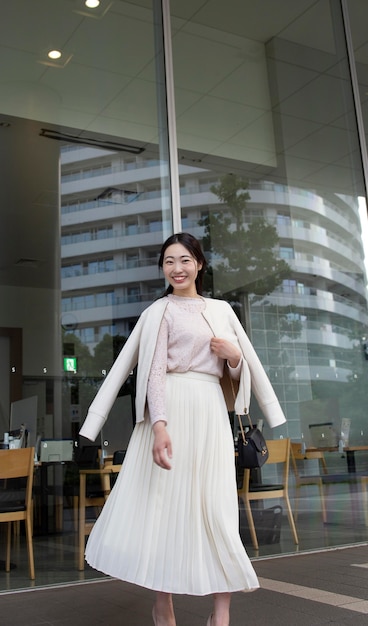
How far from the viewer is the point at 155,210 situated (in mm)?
4996

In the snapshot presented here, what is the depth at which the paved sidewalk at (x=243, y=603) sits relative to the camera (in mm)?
→ 2867

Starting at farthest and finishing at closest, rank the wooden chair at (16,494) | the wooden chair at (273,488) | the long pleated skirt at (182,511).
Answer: the wooden chair at (273,488)
the wooden chair at (16,494)
the long pleated skirt at (182,511)

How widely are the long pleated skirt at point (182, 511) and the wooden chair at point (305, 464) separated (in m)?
3.05

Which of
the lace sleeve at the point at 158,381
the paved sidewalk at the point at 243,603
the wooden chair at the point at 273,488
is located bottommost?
the paved sidewalk at the point at 243,603

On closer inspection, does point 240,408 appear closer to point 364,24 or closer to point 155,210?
point 155,210

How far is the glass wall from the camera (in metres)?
5.05

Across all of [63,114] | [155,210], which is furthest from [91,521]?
[63,114]

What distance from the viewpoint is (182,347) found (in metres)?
2.29

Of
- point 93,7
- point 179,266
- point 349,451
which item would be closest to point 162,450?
point 179,266

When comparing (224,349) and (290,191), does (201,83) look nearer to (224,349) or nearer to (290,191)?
(290,191)

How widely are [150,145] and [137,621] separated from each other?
3.45 metres

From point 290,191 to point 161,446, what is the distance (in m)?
4.62

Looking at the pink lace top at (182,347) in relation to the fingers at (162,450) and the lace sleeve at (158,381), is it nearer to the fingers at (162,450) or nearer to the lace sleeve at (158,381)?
the lace sleeve at (158,381)

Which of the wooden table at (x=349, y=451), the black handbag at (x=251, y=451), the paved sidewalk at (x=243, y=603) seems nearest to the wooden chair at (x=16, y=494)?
the paved sidewalk at (x=243, y=603)
